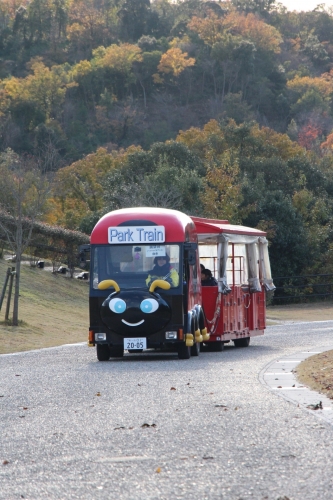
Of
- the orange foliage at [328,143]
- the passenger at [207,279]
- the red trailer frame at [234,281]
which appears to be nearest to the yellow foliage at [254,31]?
the orange foliage at [328,143]

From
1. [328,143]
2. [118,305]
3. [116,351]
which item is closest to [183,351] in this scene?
[116,351]

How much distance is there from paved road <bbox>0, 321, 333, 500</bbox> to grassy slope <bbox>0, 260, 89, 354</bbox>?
1060 cm

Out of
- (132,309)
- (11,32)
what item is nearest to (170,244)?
(132,309)

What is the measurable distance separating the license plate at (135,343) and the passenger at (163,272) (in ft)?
3.91

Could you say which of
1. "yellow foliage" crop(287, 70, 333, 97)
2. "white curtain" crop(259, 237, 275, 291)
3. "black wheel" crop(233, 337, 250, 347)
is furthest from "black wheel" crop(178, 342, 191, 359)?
"yellow foliage" crop(287, 70, 333, 97)

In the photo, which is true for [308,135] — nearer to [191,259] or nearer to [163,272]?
[191,259]

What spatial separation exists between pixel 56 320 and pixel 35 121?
89.4 m

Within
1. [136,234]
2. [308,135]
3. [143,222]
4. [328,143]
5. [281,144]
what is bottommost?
[136,234]

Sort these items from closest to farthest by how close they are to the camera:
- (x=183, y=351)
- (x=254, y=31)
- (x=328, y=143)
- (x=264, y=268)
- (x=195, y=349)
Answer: (x=183, y=351), (x=195, y=349), (x=264, y=268), (x=328, y=143), (x=254, y=31)

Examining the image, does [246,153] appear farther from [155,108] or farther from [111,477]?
[155,108]

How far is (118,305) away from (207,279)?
4.55 metres

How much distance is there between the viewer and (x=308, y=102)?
447 ft

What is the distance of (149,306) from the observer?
19.7 meters

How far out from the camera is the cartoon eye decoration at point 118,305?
64.6 ft
